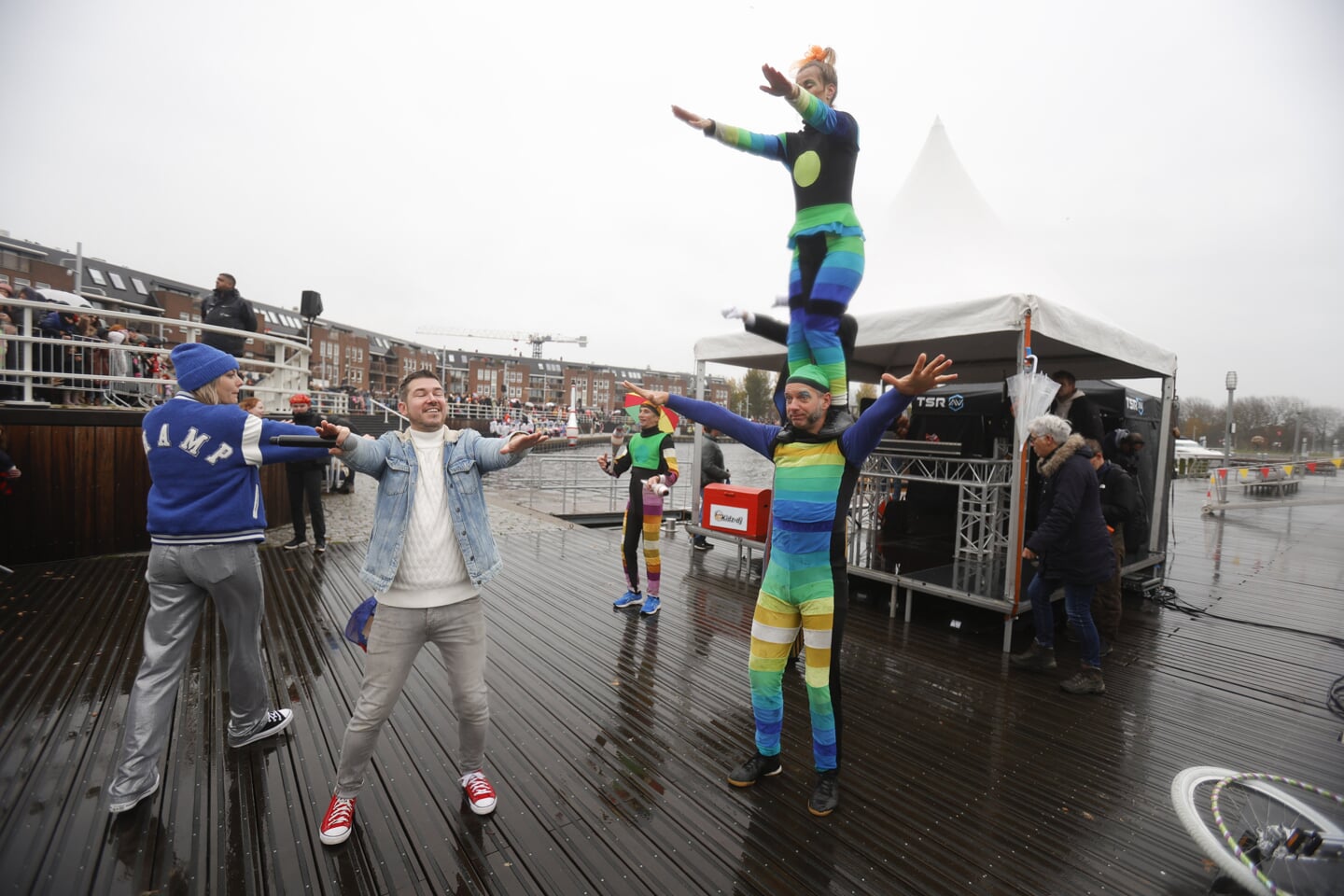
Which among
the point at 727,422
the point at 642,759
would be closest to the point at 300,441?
the point at 727,422

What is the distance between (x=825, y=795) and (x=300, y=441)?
293 cm

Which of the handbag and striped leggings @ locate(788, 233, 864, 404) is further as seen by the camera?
striped leggings @ locate(788, 233, 864, 404)

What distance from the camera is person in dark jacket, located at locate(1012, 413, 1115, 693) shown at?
13.6 feet

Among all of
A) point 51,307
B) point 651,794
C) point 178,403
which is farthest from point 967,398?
point 51,307

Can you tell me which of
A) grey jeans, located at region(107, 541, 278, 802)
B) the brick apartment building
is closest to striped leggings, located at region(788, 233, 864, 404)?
grey jeans, located at region(107, 541, 278, 802)

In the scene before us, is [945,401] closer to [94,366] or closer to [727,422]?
[727,422]

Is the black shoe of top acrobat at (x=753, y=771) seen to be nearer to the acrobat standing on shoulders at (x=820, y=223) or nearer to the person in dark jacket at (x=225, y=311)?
the acrobat standing on shoulders at (x=820, y=223)

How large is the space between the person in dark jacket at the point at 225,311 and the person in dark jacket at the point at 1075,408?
1002cm

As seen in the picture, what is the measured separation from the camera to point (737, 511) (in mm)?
7379

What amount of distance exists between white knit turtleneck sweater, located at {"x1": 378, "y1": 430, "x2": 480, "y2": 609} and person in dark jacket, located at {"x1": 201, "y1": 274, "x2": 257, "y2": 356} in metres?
7.52

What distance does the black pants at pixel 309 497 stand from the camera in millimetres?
7562

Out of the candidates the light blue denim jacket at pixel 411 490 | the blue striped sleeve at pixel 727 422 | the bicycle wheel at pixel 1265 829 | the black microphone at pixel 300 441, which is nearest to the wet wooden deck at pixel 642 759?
the bicycle wheel at pixel 1265 829

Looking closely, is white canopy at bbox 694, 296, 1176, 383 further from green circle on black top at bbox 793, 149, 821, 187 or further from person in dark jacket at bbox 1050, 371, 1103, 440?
green circle on black top at bbox 793, 149, 821, 187

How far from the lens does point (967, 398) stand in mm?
8445
